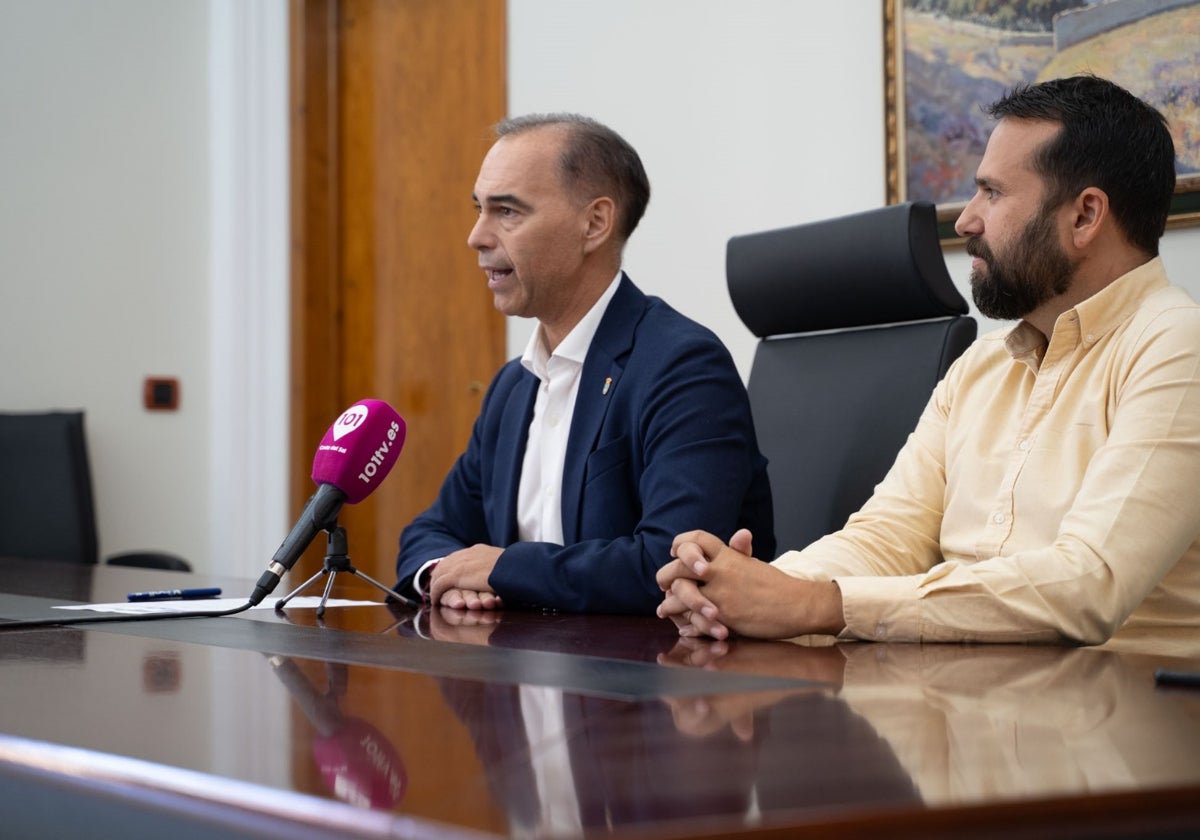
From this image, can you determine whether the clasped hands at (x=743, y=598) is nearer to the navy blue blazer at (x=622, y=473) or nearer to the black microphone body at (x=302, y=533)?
the navy blue blazer at (x=622, y=473)

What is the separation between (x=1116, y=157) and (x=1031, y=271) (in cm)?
18

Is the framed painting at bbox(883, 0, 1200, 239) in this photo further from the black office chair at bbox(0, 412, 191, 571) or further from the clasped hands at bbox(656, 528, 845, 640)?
the black office chair at bbox(0, 412, 191, 571)

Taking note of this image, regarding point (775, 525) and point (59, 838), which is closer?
point (59, 838)

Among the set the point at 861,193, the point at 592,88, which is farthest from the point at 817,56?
the point at 592,88

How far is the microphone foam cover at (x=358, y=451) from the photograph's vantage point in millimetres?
1687

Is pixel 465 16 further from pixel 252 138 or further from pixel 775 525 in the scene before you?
pixel 775 525

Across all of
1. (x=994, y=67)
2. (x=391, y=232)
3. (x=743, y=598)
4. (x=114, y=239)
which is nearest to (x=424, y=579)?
(x=743, y=598)

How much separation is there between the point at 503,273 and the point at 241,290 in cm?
256

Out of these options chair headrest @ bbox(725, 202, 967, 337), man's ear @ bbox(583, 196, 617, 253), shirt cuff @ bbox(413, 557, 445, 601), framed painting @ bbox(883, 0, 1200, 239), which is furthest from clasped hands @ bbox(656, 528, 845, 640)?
framed painting @ bbox(883, 0, 1200, 239)

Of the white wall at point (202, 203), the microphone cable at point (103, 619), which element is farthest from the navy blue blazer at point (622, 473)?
the white wall at point (202, 203)

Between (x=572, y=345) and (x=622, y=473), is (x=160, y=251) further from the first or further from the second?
(x=622, y=473)

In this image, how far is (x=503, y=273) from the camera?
7.82 ft

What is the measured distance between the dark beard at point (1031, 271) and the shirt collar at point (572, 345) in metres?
0.68

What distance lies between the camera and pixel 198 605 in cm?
173
